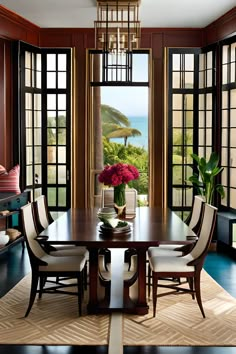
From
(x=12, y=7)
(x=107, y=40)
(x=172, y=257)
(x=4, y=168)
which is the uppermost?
(x=12, y=7)

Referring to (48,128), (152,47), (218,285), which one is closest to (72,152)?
(48,128)

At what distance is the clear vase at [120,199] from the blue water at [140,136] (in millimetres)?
7319

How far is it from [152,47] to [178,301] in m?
4.65

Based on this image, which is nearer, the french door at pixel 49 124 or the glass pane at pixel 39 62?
the french door at pixel 49 124

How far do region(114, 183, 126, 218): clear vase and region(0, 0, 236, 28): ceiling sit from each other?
9.16ft

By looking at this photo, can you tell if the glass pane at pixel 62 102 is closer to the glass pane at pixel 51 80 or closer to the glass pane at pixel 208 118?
the glass pane at pixel 51 80

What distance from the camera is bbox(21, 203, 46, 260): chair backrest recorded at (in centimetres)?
477

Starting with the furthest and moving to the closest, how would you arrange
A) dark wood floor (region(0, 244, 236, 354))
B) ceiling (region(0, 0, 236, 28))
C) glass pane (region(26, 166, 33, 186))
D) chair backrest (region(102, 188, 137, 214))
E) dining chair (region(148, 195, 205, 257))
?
glass pane (region(26, 166, 33, 186))
ceiling (region(0, 0, 236, 28))
chair backrest (region(102, 188, 137, 214))
dining chair (region(148, 195, 205, 257))
dark wood floor (region(0, 244, 236, 354))

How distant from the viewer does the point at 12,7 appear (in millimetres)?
7148

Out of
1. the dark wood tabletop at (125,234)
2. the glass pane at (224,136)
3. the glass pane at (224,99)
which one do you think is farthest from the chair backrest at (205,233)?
the glass pane at (224,99)

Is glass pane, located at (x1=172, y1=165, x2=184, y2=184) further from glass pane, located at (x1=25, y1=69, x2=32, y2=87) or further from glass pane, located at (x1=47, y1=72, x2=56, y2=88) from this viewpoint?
glass pane, located at (x1=25, y1=69, x2=32, y2=87)

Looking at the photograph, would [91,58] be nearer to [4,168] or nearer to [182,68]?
[182,68]

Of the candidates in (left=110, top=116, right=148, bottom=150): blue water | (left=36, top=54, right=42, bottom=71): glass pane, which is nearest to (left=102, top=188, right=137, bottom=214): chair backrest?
(left=36, top=54, right=42, bottom=71): glass pane

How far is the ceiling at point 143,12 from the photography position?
6.86 meters
